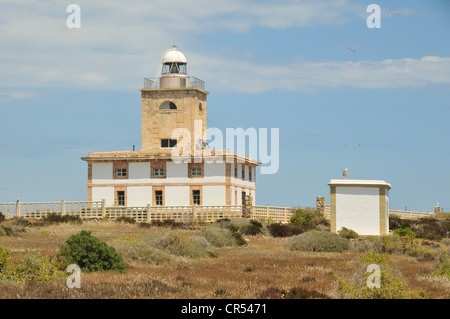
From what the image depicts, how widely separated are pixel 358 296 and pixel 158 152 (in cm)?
3662

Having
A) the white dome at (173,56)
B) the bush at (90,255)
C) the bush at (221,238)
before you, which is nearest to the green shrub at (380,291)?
the bush at (90,255)

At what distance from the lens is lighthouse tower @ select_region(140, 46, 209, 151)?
53000 mm

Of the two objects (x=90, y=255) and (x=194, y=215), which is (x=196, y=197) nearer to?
(x=194, y=215)

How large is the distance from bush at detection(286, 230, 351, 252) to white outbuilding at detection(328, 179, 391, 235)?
592 cm

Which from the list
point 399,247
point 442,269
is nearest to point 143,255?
point 442,269

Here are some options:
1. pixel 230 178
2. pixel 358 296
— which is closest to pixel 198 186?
pixel 230 178

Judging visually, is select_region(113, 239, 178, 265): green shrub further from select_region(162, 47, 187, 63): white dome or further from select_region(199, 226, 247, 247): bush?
select_region(162, 47, 187, 63): white dome

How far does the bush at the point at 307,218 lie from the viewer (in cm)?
4556

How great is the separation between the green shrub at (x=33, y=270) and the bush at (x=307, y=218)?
27895 mm

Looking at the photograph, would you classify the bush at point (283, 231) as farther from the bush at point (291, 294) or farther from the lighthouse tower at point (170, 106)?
the bush at point (291, 294)

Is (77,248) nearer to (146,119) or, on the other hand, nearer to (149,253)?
(149,253)

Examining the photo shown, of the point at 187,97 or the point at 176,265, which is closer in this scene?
the point at 176,265
